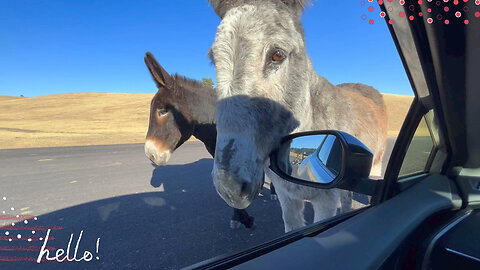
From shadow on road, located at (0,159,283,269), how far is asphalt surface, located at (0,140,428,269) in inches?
0.5

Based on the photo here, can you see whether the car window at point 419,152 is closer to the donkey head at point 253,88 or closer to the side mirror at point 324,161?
the side mirror at point 324,161

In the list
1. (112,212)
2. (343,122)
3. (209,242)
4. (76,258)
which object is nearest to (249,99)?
(343,122)

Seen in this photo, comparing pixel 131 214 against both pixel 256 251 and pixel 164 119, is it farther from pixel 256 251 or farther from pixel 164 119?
pixel 256 251

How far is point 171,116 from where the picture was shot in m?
4.91

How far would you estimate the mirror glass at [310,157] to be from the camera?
5.84 feet

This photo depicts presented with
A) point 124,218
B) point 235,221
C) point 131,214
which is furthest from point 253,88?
point 131,214

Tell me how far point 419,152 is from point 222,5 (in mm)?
1948

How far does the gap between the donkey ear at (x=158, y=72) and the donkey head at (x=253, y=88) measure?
10.7 feet

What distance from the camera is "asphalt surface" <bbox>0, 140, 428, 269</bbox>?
314 centimetres

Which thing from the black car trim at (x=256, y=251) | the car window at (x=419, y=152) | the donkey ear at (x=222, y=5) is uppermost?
the donkey ear at (x=222, y=5)

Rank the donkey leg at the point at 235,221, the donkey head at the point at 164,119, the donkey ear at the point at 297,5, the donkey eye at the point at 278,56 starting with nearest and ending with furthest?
the donkey eye at the point at 278,56 → the donkey ear at the point at 297,5 → the donkey leg at the point at 235,221 → the donkey head at the point at 164,119

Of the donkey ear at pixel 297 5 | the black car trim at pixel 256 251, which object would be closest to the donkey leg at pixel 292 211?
the black car trim at pixel 256 251

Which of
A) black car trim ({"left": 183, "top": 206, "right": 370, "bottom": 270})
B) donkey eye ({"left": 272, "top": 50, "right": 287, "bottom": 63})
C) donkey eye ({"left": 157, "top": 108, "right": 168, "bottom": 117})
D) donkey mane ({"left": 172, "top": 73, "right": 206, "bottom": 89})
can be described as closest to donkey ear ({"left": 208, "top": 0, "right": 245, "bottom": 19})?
donkey eye ({"left": 272, "top": 50, "right": 287, "bottom": 63})

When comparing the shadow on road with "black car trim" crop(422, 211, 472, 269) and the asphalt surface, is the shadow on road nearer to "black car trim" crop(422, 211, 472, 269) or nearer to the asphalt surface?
the asphalt surface
